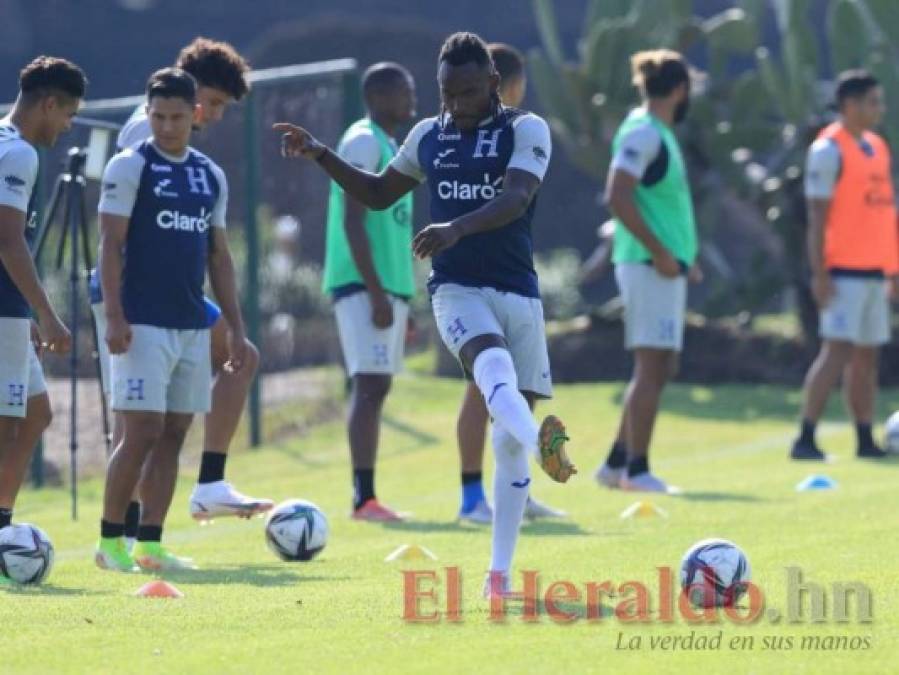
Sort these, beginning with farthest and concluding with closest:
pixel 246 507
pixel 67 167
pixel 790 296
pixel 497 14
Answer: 1. pixel 497 14
2. pixel 790 296
3. pixel 67 167
4. pixel 246 507

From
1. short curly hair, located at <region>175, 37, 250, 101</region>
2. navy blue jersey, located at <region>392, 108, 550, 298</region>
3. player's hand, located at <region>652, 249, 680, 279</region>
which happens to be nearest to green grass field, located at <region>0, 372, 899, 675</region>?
navy blue jersey, located at <region>392, 108, 550, 298</region>

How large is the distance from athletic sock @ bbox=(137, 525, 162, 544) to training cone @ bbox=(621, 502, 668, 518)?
2902mm

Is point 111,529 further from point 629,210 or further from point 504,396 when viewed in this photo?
point 629,210

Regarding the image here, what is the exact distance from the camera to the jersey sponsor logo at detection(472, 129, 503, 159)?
8.09 meters

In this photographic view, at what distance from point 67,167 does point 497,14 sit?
14.9 meters

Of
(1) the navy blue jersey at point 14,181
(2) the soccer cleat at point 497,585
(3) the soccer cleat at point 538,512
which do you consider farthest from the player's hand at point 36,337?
(3) the soccer cleat at point 538,512

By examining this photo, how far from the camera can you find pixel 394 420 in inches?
681

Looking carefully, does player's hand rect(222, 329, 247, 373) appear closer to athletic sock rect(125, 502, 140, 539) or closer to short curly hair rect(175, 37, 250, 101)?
athletic sock rect(125, 502, 140, 539)

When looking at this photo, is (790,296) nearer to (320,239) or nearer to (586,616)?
(320,239)

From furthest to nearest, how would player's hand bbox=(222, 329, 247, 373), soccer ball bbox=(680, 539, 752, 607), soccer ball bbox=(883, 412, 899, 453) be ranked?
soccer ball bbox=(883, 412, 899, 453) < player's hand bbox=(222, 329, 247, 373) < soccer ball bbox=(680, 539, 752, 607)

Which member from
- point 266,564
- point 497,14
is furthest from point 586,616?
point 497,14

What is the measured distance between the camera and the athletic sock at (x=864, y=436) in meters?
14.9

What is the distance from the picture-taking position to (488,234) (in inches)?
319

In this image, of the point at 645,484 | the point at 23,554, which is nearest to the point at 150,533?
the point at 23,554
